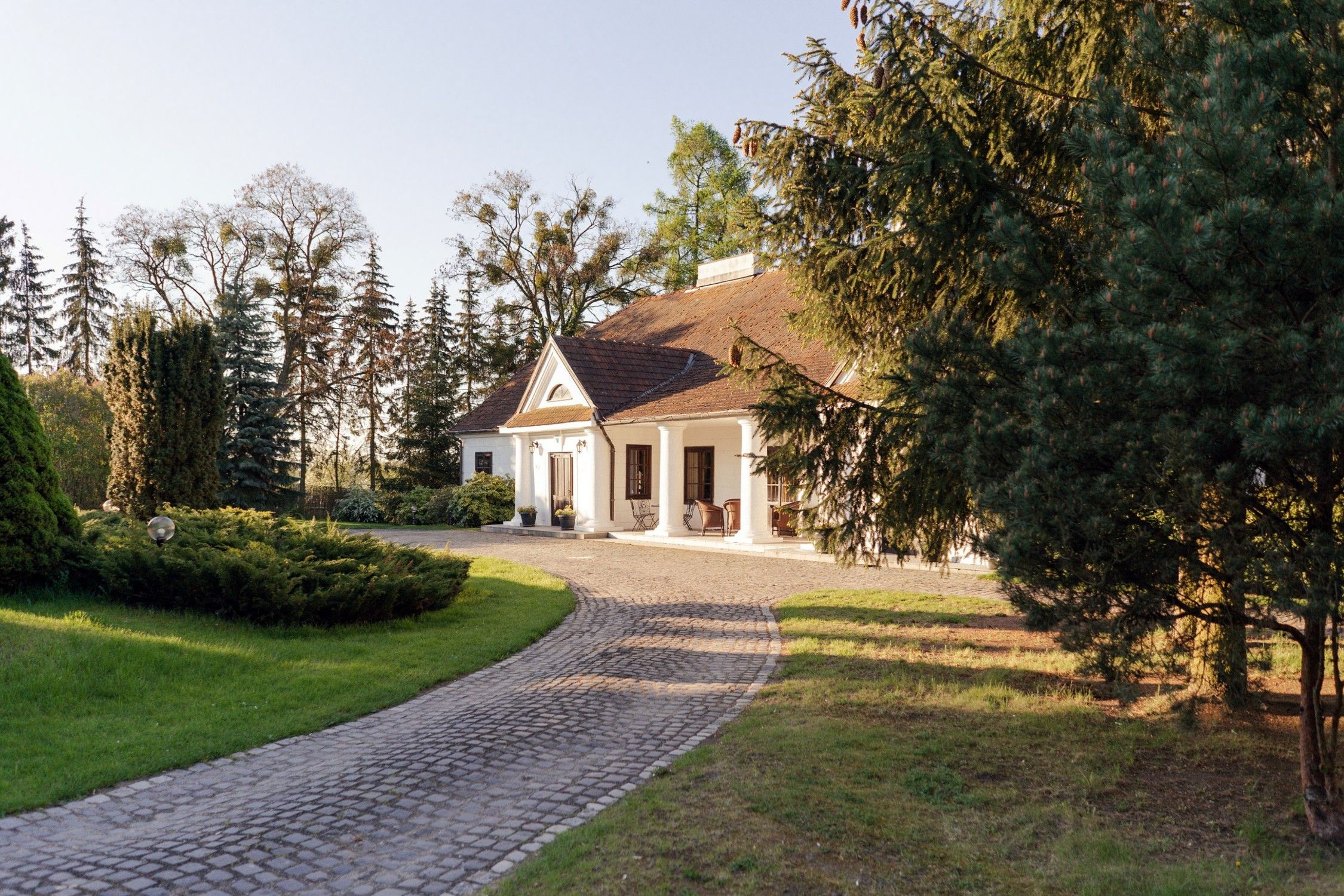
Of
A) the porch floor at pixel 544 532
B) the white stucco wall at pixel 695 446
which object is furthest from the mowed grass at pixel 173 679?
the white stucco wall at pixel 695 446

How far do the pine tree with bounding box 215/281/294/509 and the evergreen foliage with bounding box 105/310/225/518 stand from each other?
50.7ft

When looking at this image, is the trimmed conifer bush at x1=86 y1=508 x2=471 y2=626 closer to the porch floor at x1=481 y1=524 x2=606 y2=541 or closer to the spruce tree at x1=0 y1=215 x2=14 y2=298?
the porch floor at x1=481 y1=524 x2=606 y2=541

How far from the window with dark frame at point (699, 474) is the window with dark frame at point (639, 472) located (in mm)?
1072

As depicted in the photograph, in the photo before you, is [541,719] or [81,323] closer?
[541,719]

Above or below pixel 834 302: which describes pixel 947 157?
above

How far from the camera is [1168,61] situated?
4.76 metres

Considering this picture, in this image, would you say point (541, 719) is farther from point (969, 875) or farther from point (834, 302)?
point (834, 302)

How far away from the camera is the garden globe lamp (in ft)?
31.0

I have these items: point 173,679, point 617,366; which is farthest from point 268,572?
point 617,366

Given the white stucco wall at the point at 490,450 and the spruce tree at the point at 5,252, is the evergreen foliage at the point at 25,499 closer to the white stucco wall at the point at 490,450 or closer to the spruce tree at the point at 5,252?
the white stucco wall at the point at 490,450

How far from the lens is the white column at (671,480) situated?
68.8ft

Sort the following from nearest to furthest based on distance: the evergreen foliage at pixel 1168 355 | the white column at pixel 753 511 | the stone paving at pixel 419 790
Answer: the evergreen foliage at pixel 1168 355 < the stone paving at pixel 419 790 < the white column at pixel 753 511

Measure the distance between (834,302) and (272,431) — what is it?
25.0 metres

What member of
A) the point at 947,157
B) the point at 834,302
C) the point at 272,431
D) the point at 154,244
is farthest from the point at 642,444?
the point at 154,244
